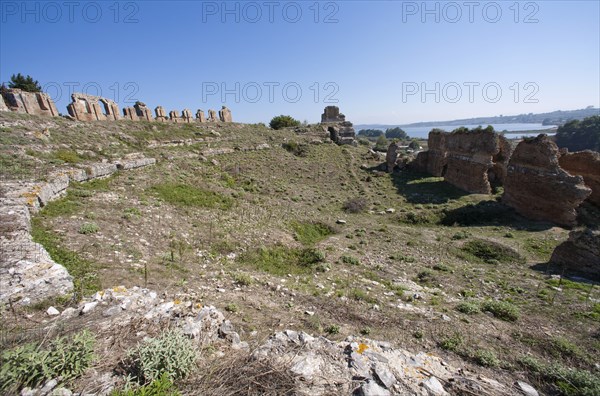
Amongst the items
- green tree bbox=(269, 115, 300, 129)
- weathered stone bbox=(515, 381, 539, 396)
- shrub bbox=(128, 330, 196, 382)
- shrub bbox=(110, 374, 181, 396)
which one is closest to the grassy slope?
weathered stone bbox=(515, 381, 539, 396)

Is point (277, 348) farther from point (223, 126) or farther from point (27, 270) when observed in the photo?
point (223, 126)

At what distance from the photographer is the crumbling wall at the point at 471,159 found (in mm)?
24703

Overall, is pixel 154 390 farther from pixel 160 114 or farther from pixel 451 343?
pixel 160 114

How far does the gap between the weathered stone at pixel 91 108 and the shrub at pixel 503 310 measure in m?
38.4

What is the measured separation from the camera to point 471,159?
1025 inches

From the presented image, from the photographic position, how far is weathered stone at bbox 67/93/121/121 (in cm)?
2822

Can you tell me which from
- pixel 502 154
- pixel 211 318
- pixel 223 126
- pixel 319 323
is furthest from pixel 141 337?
pixel 223 126

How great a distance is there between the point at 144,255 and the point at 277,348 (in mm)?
6219

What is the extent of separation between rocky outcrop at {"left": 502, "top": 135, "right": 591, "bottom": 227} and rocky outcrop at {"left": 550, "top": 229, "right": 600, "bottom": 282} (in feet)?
26.9

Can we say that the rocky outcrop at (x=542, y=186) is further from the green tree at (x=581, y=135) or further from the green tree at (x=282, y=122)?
the green tree at (x=581, y=135)

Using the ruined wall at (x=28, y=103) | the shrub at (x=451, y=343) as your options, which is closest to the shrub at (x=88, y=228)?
the shrub at (x=451, y=343)

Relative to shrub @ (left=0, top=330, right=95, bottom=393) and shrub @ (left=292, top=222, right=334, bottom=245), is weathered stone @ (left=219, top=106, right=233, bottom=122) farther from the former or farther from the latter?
shrub @ (left=0, top=330, right=95, bottom=393)

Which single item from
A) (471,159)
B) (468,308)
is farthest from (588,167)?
(468,308)

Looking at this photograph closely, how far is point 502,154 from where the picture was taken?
28375mm
